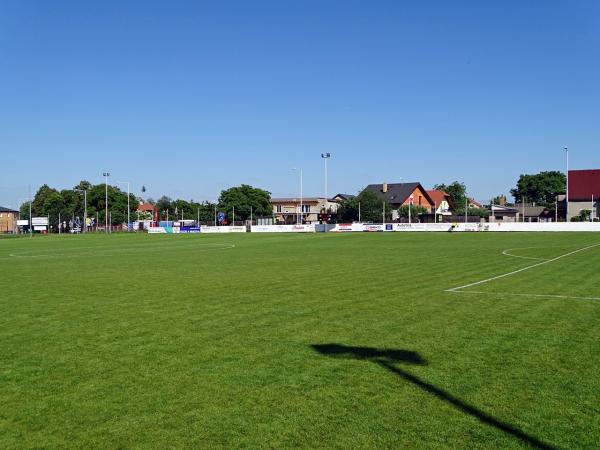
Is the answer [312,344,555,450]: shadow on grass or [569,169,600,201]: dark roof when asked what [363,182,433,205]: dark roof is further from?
[312,344,555,450]: shadow on grass

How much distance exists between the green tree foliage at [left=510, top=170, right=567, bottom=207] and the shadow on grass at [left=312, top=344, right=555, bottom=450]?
173139 millimetres

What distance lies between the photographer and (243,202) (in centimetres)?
14000

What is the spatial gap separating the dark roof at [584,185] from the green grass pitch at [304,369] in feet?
350

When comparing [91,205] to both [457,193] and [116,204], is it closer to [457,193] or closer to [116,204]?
[116,204]

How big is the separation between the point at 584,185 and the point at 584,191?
1.67m

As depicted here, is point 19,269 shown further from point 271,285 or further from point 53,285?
point 271,285

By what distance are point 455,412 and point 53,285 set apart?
16368mm

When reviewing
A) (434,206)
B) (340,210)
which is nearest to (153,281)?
(340,210)

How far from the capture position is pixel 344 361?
8.24m

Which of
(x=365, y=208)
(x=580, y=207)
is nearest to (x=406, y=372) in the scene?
(x=365, y=208)

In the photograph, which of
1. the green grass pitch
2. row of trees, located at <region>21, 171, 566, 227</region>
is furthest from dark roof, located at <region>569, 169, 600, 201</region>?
the green grass pitch

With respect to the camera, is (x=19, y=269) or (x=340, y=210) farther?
(x=340, y=210)

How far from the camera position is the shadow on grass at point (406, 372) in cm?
559

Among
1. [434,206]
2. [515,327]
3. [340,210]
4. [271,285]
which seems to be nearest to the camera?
[515,327]
